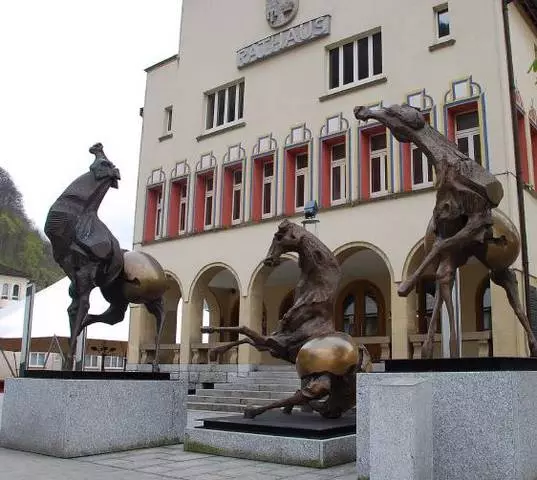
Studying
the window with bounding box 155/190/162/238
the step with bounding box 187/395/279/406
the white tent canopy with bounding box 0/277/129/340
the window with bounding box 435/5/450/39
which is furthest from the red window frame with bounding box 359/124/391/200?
the window with bounding box 155/190/162/238

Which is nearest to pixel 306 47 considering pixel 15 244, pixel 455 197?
pixel 455 197

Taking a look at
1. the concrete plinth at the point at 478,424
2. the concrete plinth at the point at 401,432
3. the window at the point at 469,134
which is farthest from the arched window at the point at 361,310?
the concrete plinth at the point at 401,432

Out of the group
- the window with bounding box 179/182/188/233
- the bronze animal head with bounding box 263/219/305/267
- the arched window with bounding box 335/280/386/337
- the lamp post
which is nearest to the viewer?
the bronze animal head with bounding box 263/219/305/267

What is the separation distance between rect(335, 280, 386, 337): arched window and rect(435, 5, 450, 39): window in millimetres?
8135

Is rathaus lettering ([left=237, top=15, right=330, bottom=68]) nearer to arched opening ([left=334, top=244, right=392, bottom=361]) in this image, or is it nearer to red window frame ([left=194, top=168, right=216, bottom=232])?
red window frame ([left=194, top=168, right=216, bottom=232])

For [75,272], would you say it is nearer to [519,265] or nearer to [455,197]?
[455,197]

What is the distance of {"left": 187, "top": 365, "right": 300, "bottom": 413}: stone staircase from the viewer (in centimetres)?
1480

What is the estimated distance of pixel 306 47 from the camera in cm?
1988

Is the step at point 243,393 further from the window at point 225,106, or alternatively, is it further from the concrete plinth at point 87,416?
the window at point 225,106

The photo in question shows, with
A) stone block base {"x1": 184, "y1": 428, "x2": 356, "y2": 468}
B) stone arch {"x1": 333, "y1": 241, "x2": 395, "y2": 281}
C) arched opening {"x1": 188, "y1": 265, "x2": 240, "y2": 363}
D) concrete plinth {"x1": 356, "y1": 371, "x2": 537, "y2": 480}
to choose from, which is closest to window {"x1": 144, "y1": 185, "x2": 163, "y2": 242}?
arched opening {"x1": 188, "y1": 265, "x2": 240, "y2": 363}

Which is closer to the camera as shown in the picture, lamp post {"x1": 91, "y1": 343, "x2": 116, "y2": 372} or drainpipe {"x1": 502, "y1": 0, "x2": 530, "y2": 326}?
drainpipe {"x1": 502, "y1": 0, "x2": 530, "y2": 326}

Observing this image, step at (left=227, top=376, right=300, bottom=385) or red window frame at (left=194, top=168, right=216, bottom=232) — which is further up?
red window frame at (left=194, top=168, right=216, bottom=232)

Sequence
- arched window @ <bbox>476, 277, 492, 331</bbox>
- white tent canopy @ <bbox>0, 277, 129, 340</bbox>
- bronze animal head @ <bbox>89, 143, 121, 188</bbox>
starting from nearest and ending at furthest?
bronze animal head @ <bbox>89, 143, 121, 188</bbox> < arched window @ <bbox>476, 277, 492, 331</bbox> < white tent canopy @ <bbox>0, 277, 129, 340</bbox>

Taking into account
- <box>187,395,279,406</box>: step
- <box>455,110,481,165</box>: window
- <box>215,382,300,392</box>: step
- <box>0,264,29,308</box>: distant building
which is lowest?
<box>187,395,279,406</box>: step
